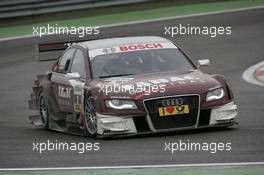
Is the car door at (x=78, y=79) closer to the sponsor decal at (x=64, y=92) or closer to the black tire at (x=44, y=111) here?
the sponsor decal at (x=64, y=92)

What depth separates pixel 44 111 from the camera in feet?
52.2

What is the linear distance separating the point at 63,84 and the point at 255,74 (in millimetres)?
6261

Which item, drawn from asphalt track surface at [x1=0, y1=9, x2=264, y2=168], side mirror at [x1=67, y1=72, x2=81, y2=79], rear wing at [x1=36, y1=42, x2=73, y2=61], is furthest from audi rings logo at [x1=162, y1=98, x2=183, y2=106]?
rear wing at [x1=36, y1=42, x2=73, y2=61]

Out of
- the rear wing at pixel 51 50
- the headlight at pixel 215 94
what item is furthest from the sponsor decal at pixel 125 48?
the rear wing at pixel 51 50

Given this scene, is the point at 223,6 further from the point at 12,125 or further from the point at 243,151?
the point at 243,151

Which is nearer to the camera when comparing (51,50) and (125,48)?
(125,48)

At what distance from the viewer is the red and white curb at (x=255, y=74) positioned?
19.3 metres

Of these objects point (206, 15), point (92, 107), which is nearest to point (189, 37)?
point (206, 15)

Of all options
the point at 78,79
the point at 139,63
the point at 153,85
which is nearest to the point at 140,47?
Result: the point at 139,63

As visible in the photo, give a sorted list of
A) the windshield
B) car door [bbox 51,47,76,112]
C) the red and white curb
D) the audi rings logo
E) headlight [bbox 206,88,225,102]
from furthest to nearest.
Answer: the red and white curb
car door [bbox 51,47,76,112]
the windshield
headlight [bbox 206,88,225,102]
the audi rings logo

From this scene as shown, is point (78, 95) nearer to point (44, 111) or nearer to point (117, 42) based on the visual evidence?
point (117, 42)

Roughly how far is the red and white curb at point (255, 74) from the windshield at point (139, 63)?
15.8 feet

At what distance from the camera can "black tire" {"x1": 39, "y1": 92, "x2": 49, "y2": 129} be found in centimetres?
1570

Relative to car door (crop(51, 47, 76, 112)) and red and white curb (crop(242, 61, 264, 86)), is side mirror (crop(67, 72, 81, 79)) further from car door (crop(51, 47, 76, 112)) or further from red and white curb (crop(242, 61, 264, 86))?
red and white curb (crop(242, 61, 264, 86))
